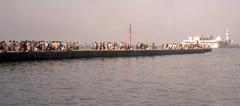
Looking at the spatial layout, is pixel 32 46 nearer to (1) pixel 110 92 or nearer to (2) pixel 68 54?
(2) pixel 68 54

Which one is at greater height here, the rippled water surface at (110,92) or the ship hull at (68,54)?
the ship hull at (68,54)

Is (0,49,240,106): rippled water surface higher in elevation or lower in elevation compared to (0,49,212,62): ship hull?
lower

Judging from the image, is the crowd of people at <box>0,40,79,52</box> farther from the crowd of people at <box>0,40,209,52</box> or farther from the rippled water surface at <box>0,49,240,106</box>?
the rippled water surface at <box>0,49,240,106</box>

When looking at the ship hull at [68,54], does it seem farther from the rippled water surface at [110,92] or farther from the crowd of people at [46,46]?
the rippled water surface at [110,92]

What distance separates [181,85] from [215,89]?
262 centimetres

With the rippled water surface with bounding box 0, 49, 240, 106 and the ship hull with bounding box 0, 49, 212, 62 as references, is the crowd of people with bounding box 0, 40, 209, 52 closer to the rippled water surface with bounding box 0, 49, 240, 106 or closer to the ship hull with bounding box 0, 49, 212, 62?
the ship hull with bounding box 0, 49, 212, 62

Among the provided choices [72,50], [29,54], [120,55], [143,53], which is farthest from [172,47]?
[29,54]

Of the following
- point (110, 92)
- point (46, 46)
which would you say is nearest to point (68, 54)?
point (46, 46)

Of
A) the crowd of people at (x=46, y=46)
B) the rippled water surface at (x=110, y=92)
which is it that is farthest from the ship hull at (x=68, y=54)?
the rippled water surface at (x=110, y=92)

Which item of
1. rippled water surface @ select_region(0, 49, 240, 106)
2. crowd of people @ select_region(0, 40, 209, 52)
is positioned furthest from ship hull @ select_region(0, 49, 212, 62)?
rippled water surface @ select_region(0, 49, 240, 106)

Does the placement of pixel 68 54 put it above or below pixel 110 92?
above

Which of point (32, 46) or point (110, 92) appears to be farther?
point (32, 46)

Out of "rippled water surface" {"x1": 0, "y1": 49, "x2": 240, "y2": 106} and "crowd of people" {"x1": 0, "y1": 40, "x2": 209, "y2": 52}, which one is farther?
"crowd of people" {"x1": 0, "y1": 40, "x2": 209, "y2": 52}

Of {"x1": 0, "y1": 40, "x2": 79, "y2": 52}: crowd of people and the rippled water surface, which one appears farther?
{"x1": 0, "y1": 40, "x2": 79, "y2": 52}: crowd of people
